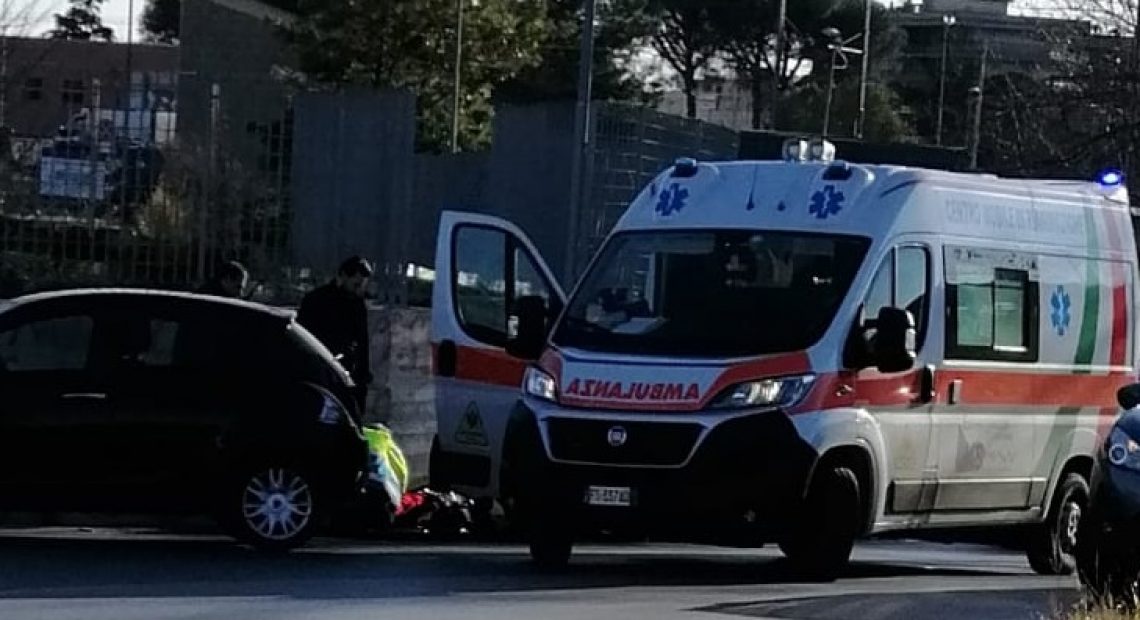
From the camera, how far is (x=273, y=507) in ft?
48.4

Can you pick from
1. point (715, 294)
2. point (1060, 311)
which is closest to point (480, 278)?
point (715, 294)

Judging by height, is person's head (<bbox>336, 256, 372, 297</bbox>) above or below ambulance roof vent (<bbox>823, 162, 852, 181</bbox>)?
below

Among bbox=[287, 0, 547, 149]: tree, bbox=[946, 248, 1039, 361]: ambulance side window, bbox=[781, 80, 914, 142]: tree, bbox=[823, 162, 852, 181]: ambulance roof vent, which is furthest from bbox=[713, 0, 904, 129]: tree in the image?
bbox=[823, 162, 852, 181]: ambulance roof vent

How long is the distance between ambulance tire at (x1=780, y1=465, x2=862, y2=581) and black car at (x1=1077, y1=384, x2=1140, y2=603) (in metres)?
1.58

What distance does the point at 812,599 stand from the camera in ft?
42.4

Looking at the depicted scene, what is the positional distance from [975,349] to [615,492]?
2.88 meters

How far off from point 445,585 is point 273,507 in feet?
6.15

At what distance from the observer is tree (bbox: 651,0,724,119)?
59.9 meters

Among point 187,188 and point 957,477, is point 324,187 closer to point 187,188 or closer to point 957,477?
point 187,188

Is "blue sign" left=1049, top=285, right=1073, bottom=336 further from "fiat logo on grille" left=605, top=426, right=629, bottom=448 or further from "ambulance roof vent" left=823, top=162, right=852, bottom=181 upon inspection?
"fiat logo on grille" left=605, top=426, right=629, bottom=448

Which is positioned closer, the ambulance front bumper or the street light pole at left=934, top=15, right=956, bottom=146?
the ambulance front bumper

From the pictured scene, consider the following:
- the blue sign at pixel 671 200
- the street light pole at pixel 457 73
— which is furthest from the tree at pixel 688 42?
the blue sign at pixel 671 200

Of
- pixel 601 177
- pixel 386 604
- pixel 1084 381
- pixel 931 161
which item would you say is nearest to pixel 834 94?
pixel 931 161

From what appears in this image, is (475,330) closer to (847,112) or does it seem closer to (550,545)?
Result: (550,545)
